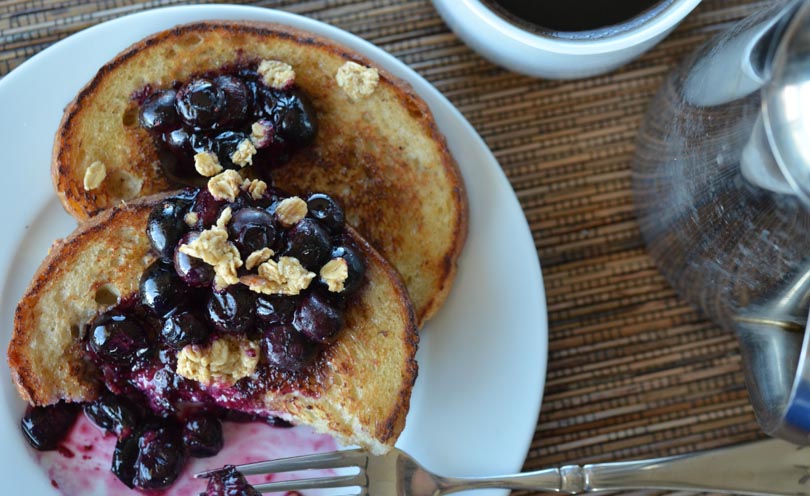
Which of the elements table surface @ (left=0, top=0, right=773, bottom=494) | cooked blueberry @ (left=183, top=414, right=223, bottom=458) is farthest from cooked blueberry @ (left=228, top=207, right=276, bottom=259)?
table surface @ (left=0, top=0, right=773, bottom=494)

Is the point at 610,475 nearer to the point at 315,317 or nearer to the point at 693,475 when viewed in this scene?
the point at 693,475

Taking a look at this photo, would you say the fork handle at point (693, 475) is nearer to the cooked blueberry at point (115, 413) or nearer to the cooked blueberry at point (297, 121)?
the cooked blueberry at point (115, 413)

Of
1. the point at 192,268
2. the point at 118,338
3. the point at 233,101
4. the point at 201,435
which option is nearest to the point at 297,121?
the point at 233,101

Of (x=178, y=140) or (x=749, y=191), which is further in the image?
(x=178, y=140)

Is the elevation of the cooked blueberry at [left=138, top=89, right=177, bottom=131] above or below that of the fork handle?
above

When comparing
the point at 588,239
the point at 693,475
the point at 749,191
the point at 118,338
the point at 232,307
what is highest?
the point at 749,191

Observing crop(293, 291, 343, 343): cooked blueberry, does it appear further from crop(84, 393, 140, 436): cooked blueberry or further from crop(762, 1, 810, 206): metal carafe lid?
crop(762, 1, 810, 206): metal carafe lid
